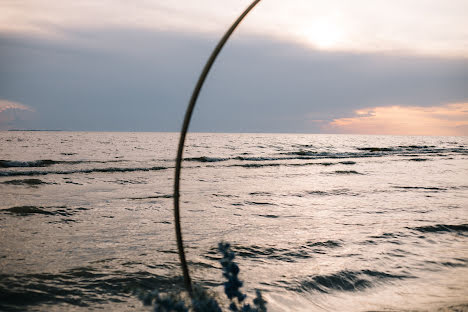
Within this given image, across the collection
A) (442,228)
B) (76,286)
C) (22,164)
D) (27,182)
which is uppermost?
(442,228)

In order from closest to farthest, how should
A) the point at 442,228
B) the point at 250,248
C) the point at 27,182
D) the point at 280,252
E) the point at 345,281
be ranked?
the point at 345,281 → the point at 280,252 → the point at 250,248 → the point at 442,228 → the point at 27,182

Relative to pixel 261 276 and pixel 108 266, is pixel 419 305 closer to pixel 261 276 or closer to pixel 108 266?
pixel 261 276

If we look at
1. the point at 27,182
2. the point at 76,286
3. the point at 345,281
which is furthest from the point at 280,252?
the point at 27,182

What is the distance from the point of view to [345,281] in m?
3.84

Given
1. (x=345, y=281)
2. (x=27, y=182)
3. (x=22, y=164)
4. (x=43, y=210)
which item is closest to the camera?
(x=345, y=281)

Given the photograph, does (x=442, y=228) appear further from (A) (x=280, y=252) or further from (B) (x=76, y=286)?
(B) (x=76, y=286)

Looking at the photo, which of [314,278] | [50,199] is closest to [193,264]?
[314,278]

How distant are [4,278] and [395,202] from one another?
8.79 m

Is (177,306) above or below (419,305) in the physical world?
above

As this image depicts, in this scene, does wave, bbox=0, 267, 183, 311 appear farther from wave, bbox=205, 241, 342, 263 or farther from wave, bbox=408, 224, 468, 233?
wave, bbox=408, 224, 468, 233

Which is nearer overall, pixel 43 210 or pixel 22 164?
pixel 43 210

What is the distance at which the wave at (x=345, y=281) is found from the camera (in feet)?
12.0

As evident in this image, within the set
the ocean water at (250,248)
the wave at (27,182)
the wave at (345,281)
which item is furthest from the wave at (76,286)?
the wave at (27,182)

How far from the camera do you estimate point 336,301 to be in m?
3.37
